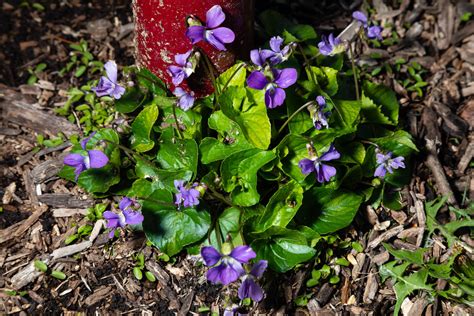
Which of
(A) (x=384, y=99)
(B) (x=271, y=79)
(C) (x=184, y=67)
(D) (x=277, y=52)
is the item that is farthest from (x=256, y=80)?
(A) (x=384, y=99)

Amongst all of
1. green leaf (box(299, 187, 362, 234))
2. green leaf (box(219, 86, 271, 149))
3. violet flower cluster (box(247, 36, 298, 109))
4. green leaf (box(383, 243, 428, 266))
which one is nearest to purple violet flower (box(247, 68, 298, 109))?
violet flower cluster (box(247, 36, 298, 109))

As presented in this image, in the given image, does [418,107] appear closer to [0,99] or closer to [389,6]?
[389,6]

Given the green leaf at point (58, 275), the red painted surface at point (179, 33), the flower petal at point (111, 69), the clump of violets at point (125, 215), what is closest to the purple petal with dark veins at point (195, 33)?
the red painted surface at point (179, 33)

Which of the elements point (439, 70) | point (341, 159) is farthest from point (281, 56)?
point (439, 70)

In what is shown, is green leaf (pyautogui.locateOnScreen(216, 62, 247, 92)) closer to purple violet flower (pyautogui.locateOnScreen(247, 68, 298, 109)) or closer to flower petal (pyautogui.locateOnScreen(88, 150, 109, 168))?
purple violet flower (pyautogui.locateOnScreen(247, 68, 298, 109))

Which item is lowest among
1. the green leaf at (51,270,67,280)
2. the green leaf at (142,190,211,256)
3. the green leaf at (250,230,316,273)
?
the green leaf at (51,270,67,280)

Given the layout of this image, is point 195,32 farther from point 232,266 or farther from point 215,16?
point 232,266

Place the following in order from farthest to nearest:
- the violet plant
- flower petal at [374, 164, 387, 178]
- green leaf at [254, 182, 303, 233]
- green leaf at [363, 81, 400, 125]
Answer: green leaf at [363, 81, 400, 125], flower petal at [374, 164, 387, 178], green leaf at [254, 182, 303, 233], the violet plant
